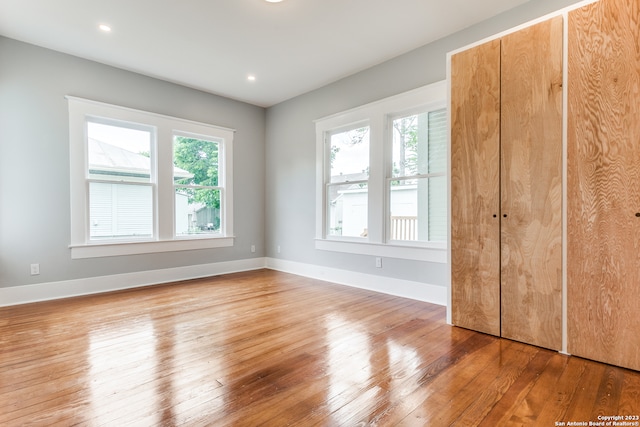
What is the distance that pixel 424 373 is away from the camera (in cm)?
191

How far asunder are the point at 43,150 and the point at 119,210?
1.02 m

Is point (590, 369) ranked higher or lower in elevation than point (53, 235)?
lower

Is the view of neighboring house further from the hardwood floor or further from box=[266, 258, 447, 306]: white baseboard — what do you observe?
box=[266, 258, 447, 306]: white baseboard

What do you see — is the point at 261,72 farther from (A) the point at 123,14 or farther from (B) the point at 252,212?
(B) the point at 252,212

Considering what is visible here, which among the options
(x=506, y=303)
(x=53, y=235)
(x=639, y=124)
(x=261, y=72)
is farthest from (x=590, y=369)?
(x=53, y=235)

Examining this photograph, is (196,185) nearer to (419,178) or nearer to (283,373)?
(419,178)

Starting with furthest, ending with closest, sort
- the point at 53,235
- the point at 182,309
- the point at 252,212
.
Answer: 1. the point at 252,212
2. the point at 53,235
3. the point at 182,309

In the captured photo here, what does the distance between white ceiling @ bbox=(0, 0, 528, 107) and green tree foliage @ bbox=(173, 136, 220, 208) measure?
1012 mm

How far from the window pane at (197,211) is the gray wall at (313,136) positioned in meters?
0.95

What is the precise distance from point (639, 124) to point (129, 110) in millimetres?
5057

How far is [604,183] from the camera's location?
2.02 m

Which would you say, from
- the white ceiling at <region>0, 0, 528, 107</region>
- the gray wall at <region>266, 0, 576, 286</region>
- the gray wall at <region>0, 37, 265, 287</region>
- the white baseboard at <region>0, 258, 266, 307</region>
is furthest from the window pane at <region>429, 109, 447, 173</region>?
the gray wall at <region>0, 37, 265, 287</region>

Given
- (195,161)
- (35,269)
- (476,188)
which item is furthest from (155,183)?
(476,188)

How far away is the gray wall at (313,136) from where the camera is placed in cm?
324
